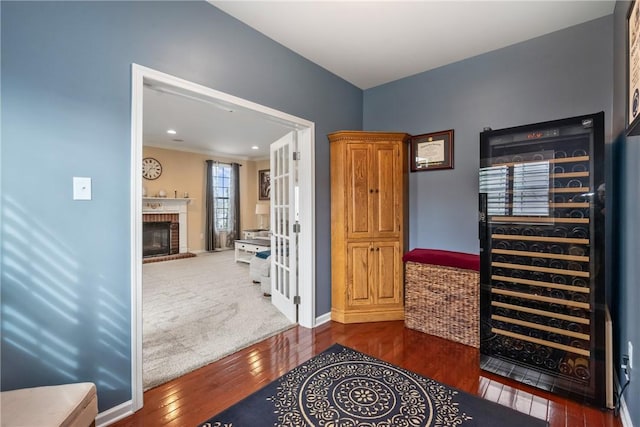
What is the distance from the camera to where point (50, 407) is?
1136 millimetres

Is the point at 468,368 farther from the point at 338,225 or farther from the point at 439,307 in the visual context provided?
the point at 338,225

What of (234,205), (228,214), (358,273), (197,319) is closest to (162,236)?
(228,214)

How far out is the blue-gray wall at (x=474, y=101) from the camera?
234 cm

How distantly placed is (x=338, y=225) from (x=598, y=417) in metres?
2.25

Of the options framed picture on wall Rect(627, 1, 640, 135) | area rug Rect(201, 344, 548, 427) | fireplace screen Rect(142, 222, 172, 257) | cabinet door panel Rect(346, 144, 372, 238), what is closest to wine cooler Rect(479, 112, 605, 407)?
framed picture on wall Rect(627, 1, 640, 135)

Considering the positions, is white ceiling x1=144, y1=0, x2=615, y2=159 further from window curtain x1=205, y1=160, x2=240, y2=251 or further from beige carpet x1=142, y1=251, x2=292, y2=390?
window curtain x1=205, y1=160, x2=240, y2=251

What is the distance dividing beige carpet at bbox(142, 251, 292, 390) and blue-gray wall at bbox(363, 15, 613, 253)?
200cm

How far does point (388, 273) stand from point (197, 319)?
2.12 meters

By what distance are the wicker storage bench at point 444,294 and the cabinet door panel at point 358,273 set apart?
39cm

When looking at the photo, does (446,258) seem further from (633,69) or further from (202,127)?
(202,127)

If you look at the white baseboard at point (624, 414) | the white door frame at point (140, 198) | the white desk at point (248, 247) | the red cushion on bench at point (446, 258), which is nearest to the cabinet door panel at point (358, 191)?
the white door frame at point (140, 198)

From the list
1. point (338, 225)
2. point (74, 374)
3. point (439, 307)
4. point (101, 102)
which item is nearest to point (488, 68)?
point (338, 225)

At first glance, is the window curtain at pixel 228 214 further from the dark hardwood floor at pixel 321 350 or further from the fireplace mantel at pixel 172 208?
the dark hardwood floor at pixel 321 350

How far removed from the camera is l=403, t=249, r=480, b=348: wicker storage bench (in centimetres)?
254
